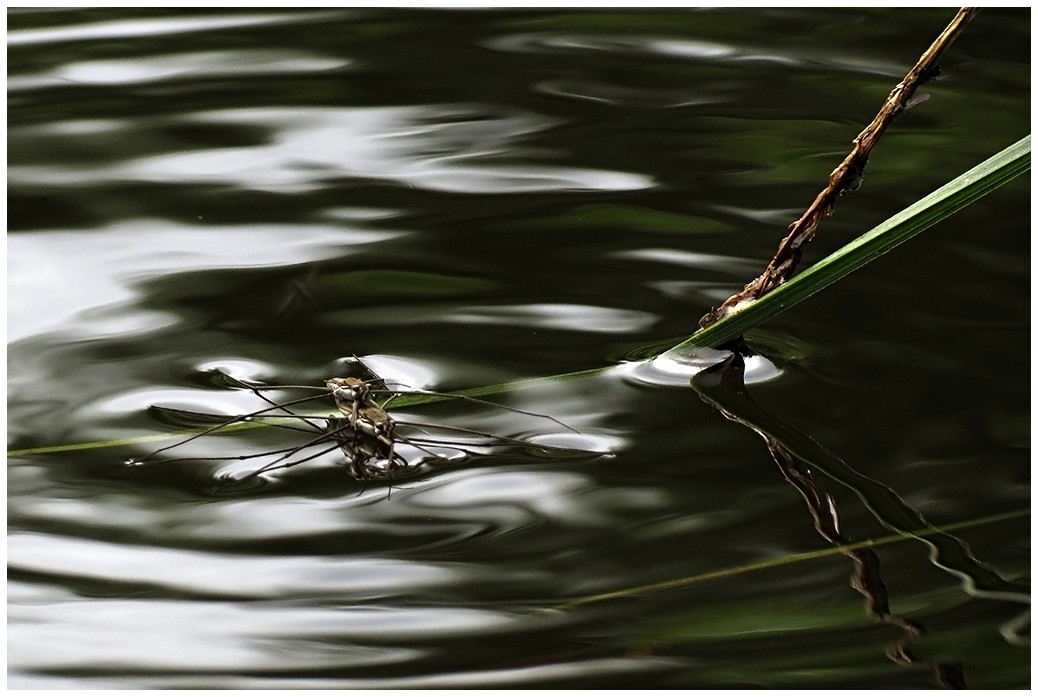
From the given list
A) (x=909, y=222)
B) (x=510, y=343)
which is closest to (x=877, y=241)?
(x=909, y=222)

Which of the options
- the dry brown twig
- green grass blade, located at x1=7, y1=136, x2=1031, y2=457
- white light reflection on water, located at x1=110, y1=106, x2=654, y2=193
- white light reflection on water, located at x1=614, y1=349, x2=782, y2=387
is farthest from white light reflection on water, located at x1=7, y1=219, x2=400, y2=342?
the dry brown twig

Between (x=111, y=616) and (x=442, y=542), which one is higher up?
(x=442, y=542)

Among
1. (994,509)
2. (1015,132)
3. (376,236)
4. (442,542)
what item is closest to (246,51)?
(376,236)

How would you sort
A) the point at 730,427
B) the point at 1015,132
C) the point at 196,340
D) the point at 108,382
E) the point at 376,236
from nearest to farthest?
the point at 730,427 → the point at 108,382 → the point at 196,340 → the point at 376,236 → the point at 1015,132

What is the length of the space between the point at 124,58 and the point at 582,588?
239cm

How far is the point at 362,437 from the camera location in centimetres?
167

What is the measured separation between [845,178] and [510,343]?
585 mm

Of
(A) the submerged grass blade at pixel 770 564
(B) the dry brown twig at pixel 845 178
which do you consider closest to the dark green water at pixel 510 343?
(A) the submerged grass blade at pixel 770 564

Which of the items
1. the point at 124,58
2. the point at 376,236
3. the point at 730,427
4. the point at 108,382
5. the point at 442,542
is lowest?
the point at 442,542

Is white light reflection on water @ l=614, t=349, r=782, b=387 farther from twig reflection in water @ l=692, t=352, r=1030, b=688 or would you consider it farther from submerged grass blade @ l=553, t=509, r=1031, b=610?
Result: submerged grass blade @ l=553, t=509, r=1031, b=610

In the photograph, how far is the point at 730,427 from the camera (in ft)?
5.75

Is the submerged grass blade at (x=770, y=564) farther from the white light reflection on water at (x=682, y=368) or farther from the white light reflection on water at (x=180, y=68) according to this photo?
the white light reflection on water at (x=180, y=68)

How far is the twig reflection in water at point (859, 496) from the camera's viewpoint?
54.0 inches

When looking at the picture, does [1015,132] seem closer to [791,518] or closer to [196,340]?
[791,518]
